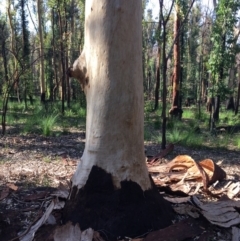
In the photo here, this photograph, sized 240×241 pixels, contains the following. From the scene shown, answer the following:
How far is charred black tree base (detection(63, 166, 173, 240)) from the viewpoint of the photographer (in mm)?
2838

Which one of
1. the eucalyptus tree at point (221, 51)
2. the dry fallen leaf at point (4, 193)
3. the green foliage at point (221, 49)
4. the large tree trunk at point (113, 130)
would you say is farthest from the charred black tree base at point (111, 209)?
the green foliage at point (221, 49)

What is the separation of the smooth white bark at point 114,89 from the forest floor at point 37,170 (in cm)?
69

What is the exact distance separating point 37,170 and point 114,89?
2.66m

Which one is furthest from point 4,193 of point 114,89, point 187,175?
point 187,175

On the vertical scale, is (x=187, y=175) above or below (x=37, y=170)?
above

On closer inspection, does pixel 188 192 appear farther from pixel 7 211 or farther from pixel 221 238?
pixel 7 211

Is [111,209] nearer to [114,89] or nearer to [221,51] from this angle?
[114,89]

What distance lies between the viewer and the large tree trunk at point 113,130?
2.78 meters

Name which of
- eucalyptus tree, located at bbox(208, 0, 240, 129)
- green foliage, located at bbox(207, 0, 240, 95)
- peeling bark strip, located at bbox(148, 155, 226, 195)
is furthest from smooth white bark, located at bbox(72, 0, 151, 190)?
green foliage, located at bbox(207, 0, 240, 95)

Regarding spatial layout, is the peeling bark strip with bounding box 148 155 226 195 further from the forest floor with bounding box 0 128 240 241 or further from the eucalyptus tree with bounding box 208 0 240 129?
the eucalyptus tree with bounding box 208 0 240 129

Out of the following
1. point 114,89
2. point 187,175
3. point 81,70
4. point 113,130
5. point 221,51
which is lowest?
point 187,175

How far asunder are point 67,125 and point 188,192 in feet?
21.0

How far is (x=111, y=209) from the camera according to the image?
2.87 m

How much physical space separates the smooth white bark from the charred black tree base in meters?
0.07
